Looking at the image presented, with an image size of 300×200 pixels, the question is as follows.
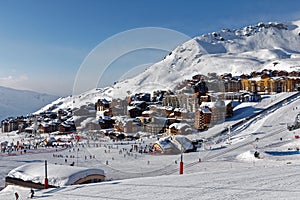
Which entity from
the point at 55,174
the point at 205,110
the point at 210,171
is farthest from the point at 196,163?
the point at 205,110

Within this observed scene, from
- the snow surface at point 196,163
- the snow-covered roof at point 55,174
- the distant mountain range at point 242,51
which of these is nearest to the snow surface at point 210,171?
the snow surface at point 196,163

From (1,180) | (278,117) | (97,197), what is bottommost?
(1,180)

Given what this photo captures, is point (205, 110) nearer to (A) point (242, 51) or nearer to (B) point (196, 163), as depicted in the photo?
(B) point (196, 163)

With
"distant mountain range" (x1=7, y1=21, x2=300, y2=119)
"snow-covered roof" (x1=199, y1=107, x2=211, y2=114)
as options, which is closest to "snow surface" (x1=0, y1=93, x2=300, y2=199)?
"snow-covered roof" (x1=199, y1=107, x2=211, y2=114)

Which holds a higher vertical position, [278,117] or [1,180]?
[278,117]

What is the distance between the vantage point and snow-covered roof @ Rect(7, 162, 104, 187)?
11.2 m

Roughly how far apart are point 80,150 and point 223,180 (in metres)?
18.4

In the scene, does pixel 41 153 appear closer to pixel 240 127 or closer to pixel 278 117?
pixel 240 127

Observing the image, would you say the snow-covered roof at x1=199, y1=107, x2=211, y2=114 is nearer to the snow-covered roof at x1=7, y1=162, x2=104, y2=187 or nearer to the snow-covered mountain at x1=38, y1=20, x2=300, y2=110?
the snow-covered roof at x1=7, y1=162, x2=104, y2=187

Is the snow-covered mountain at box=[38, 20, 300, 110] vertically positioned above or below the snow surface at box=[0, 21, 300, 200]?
above

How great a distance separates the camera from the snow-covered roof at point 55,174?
11.2 metres

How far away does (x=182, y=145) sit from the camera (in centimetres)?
2098

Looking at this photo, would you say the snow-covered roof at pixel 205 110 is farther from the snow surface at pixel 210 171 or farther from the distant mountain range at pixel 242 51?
the distant mountain range at pixel 242 51

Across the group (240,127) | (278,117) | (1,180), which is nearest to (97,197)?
(1,180)
